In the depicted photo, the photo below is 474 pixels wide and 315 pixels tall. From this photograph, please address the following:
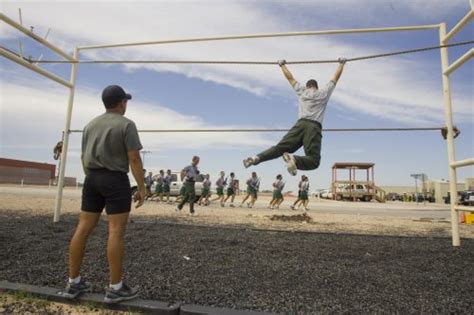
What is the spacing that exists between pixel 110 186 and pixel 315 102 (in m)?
3.20

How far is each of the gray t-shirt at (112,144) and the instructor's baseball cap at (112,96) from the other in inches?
6.3

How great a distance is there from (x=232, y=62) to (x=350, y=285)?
3864 millimetres

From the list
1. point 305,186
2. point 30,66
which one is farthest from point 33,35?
point 305,186

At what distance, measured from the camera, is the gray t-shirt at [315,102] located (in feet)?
17.5

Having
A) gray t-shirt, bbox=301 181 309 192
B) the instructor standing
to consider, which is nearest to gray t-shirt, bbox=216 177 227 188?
gray t-shirt, bbox=301 181 309 192

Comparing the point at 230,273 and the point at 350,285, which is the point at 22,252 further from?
the point at 350,285

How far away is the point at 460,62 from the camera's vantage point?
588 centimetres

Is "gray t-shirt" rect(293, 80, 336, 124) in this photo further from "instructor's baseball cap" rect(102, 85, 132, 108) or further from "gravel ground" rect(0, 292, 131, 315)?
"gravel ground" rect(0, 292, 131, 315)

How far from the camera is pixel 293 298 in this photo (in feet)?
10.7

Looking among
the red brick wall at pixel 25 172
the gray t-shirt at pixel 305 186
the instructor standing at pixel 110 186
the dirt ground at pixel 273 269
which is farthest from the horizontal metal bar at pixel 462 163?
the red brick wall at pixel 25 172

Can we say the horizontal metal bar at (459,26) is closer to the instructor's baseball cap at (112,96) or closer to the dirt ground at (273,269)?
the dirt ground at (273,269)

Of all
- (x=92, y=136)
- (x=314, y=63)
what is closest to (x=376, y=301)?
(x=92, y=136)

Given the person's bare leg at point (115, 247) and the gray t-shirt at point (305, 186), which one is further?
the gray t-shirt at point (305, 186)

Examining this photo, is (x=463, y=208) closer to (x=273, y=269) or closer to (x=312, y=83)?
(x=312, y=83)
